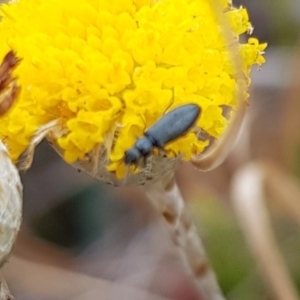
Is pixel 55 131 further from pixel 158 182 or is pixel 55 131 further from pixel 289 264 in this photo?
pixel 289 264

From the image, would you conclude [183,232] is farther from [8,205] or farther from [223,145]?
[8,205]

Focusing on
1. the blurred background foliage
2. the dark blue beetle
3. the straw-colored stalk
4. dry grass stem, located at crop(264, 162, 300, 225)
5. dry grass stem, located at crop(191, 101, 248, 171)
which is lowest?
the blurred background foliage

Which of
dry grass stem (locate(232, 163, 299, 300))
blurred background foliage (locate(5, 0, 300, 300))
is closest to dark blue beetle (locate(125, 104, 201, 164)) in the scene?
dry grass stem (locate(232, 163, 299, 300))

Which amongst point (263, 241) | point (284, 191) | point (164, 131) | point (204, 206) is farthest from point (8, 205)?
point (204, 206)

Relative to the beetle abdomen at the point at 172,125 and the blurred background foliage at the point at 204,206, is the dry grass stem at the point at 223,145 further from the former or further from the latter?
the blurred background foliage at the point at 204,206

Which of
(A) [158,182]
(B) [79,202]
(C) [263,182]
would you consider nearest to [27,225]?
(B) [79,202]

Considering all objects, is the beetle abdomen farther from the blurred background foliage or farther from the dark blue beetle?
Answer: the blurred background foliage
